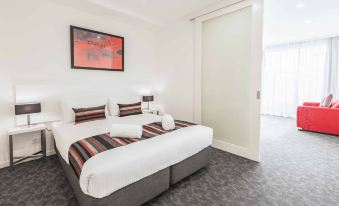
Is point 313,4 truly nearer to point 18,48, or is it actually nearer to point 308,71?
point 308,71

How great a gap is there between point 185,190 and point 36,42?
3261 millimetres

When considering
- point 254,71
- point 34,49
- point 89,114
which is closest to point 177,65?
point 254,71

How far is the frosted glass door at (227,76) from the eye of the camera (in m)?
2.93

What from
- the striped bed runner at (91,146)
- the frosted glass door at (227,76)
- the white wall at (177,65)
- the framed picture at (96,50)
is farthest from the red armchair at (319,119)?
the framed picture at (96,50)

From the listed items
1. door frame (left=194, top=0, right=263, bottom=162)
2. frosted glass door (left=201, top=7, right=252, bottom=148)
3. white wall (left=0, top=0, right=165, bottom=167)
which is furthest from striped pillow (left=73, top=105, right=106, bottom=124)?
door frame (left=194, top=0, right=263, bottom=162)

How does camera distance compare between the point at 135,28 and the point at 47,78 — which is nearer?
the point at 47,78

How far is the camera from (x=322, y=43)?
5.37m

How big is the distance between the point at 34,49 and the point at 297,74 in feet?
24.1

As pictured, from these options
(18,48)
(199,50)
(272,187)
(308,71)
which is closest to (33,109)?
(18,48)

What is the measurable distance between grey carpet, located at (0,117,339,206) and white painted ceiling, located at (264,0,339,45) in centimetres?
275

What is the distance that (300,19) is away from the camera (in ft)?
12.6

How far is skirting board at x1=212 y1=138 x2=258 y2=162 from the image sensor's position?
114 inches

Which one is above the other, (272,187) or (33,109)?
(33,109)

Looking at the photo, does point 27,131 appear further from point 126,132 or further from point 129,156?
point 129,156
